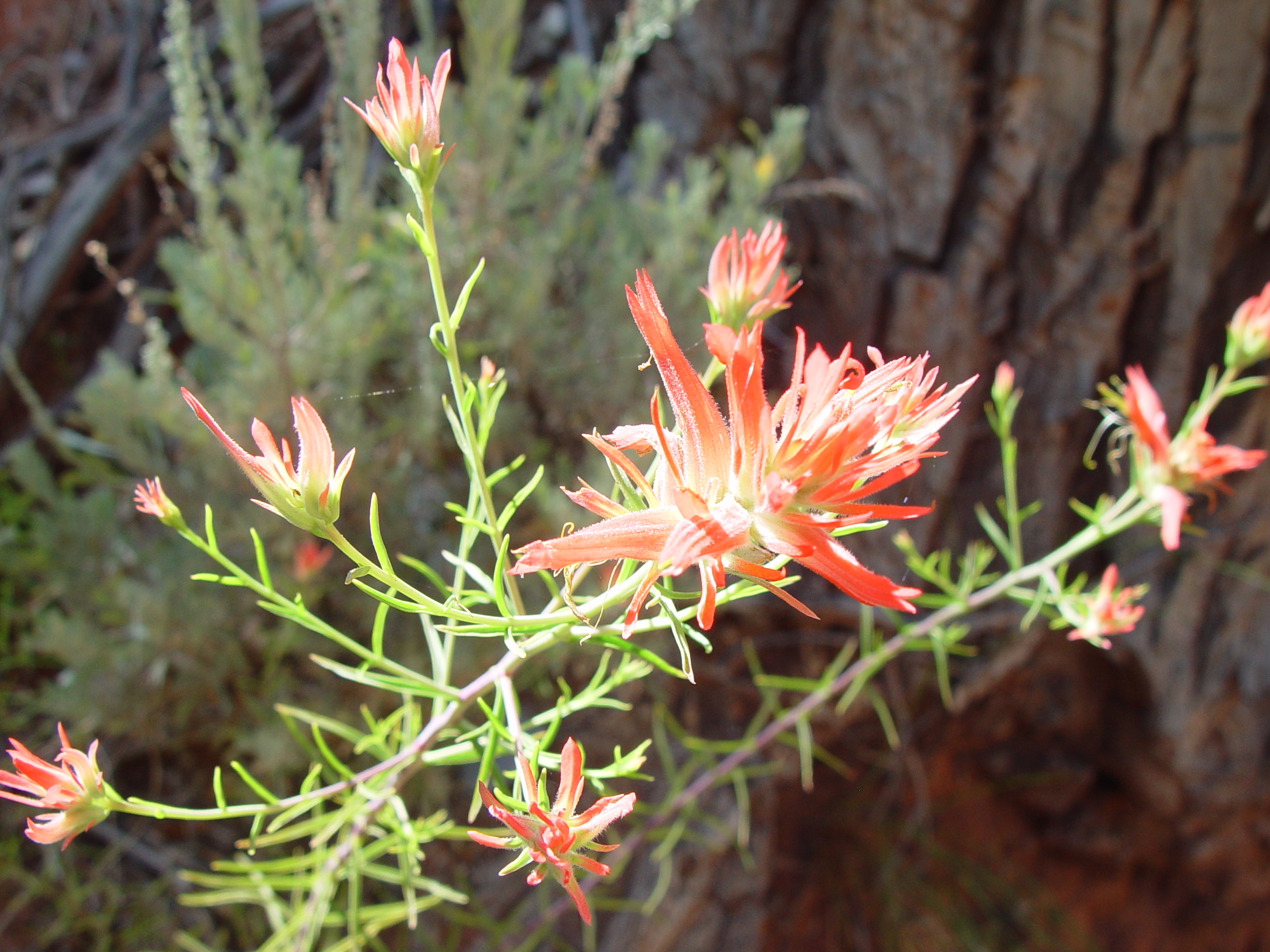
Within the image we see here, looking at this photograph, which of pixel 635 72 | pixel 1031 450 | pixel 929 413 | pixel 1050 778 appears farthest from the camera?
pixel 1050 778

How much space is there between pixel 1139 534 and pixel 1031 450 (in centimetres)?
24

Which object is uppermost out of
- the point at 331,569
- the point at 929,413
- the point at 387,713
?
the point at 929,413

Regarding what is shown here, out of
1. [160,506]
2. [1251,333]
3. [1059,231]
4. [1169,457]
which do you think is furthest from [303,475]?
[1059,231]

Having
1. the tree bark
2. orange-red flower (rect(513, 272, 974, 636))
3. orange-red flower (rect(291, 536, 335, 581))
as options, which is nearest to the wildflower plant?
orange-red flower (rect(513, 272, 974, 636))

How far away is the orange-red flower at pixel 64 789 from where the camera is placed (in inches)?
14.9

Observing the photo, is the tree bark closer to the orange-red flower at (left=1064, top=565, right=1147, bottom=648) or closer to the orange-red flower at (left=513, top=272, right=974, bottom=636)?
the orange-red flower at (left=1064, top=565, right=1147, bottom=648)

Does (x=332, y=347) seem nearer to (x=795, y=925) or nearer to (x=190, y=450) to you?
(x=190, y=450)

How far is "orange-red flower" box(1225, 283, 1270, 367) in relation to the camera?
1.98ft

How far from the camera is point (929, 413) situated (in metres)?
0.33

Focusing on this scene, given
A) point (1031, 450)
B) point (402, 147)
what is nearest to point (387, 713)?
point (402, 147)

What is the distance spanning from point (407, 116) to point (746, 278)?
206 mm

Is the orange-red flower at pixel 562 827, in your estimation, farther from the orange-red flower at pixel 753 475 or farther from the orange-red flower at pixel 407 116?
the orange-red flower at pixel 407 116

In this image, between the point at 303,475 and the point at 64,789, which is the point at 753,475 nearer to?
the point at 303,475

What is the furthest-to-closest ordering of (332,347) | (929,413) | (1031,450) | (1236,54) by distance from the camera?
(1031,450) < (1236,54) < (332,347) < (929,413)
